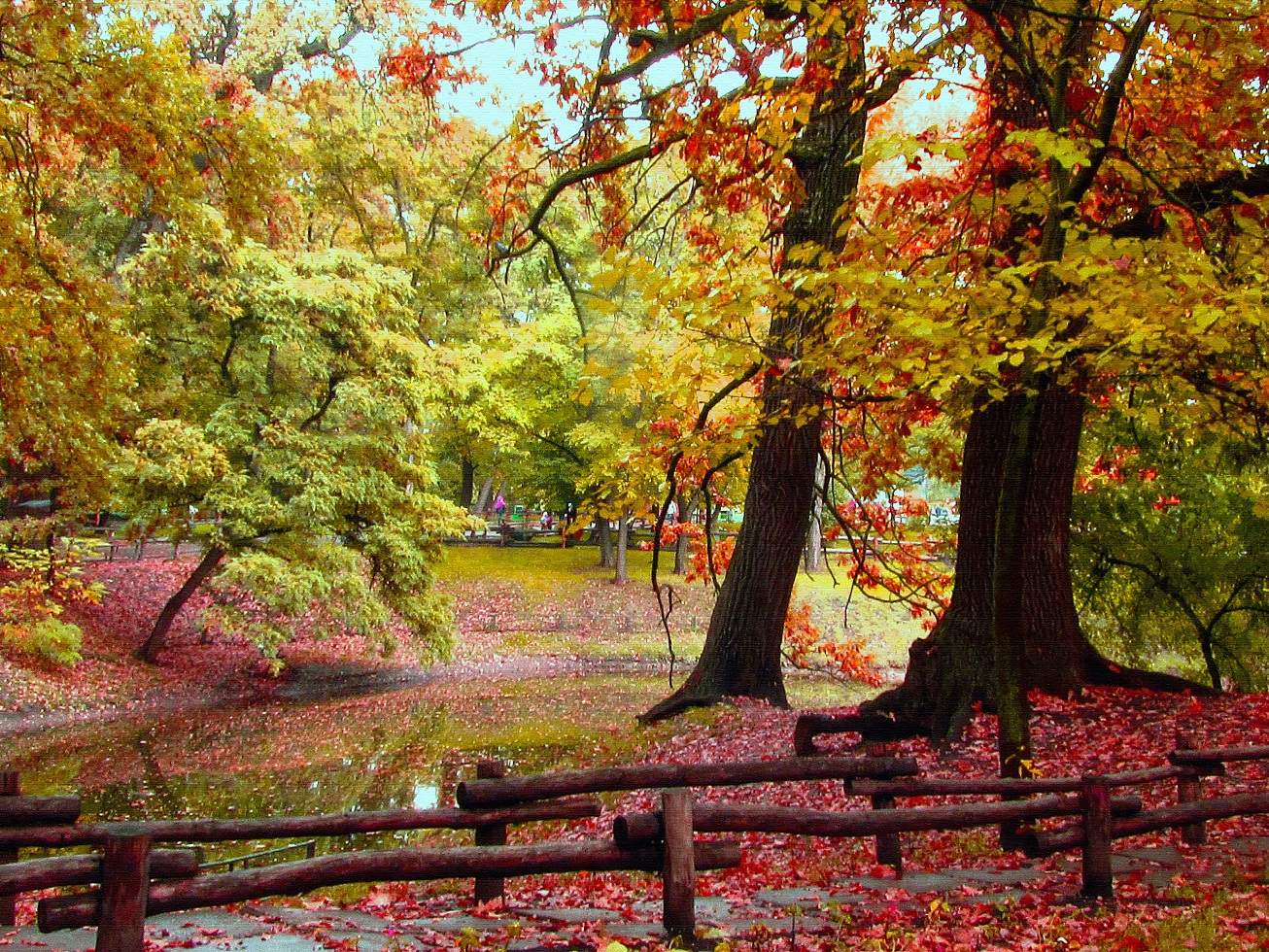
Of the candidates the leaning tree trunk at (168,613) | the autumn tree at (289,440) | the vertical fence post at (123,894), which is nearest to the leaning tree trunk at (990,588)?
the vertical fence post at (123,894)

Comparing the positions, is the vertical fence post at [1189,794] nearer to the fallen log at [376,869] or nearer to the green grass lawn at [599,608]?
the fallen log at [376,869]

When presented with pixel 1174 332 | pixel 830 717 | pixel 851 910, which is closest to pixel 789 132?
pixel 1174 332

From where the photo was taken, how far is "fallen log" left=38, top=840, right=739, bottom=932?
513cm

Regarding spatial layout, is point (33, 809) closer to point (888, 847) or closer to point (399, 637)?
point (888, 847)

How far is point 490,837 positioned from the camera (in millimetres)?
6867

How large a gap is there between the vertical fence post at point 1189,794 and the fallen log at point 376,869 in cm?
443

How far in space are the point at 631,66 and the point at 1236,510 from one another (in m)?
10.6

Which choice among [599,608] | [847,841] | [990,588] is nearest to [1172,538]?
[990,588]

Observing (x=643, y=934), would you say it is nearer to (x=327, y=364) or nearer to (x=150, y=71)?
(x=150, y=71)

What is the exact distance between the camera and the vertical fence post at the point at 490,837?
22.5 ft

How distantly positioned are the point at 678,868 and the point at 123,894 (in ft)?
9.13

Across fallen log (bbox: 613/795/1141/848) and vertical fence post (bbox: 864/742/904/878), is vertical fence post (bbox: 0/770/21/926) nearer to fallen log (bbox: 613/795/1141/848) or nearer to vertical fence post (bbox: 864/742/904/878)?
fallen log (bbox: 613/795/1141/848)

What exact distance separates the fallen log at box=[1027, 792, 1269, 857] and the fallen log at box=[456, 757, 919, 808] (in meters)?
1.15

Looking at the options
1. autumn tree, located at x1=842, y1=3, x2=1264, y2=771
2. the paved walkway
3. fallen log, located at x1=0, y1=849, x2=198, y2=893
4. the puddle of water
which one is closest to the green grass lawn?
the puddle of water
